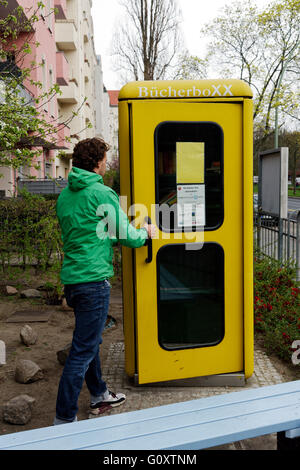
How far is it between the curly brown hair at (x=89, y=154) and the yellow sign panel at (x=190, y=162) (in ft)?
2.43

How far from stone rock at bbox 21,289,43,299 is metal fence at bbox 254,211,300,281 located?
3.52 meters

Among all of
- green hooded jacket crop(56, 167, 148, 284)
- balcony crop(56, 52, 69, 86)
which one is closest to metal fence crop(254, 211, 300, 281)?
green hooded jacket crop(56, 167, 148, 284)

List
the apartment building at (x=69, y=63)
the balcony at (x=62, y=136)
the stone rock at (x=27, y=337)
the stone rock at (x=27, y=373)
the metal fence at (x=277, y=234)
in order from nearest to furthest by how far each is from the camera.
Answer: the stone rock at (x=27, y=373) → the stone rock at (x=27, y=337) → the balcony at (x=62, y=136) → the metal fence at (x=277, y=234) → the apartment building at (x=69, y=63)

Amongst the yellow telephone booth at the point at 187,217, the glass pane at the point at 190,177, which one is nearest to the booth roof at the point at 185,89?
the yellow telephone booth at the point at 187,217

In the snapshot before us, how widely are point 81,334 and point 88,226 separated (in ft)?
2.15

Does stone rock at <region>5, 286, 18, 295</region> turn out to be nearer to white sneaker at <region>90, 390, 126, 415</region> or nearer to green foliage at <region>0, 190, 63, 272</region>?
green foliage at <region>0, 190, 63, 272</region>

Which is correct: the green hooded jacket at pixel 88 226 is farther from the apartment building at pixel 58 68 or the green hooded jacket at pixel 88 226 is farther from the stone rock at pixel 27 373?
the apartment building at pixel 58 68

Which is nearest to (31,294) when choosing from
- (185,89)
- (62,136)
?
(185,89)

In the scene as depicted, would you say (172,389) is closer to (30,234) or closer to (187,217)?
(187,217)

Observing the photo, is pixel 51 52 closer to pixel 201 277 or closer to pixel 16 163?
pixel 16 163

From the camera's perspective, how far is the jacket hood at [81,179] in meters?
2.89

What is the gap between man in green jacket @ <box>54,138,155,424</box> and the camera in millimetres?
2865

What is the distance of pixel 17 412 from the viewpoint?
10.7 ft

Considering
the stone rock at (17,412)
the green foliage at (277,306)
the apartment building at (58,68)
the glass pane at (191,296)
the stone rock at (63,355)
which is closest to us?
the stone rock at (17,412)
